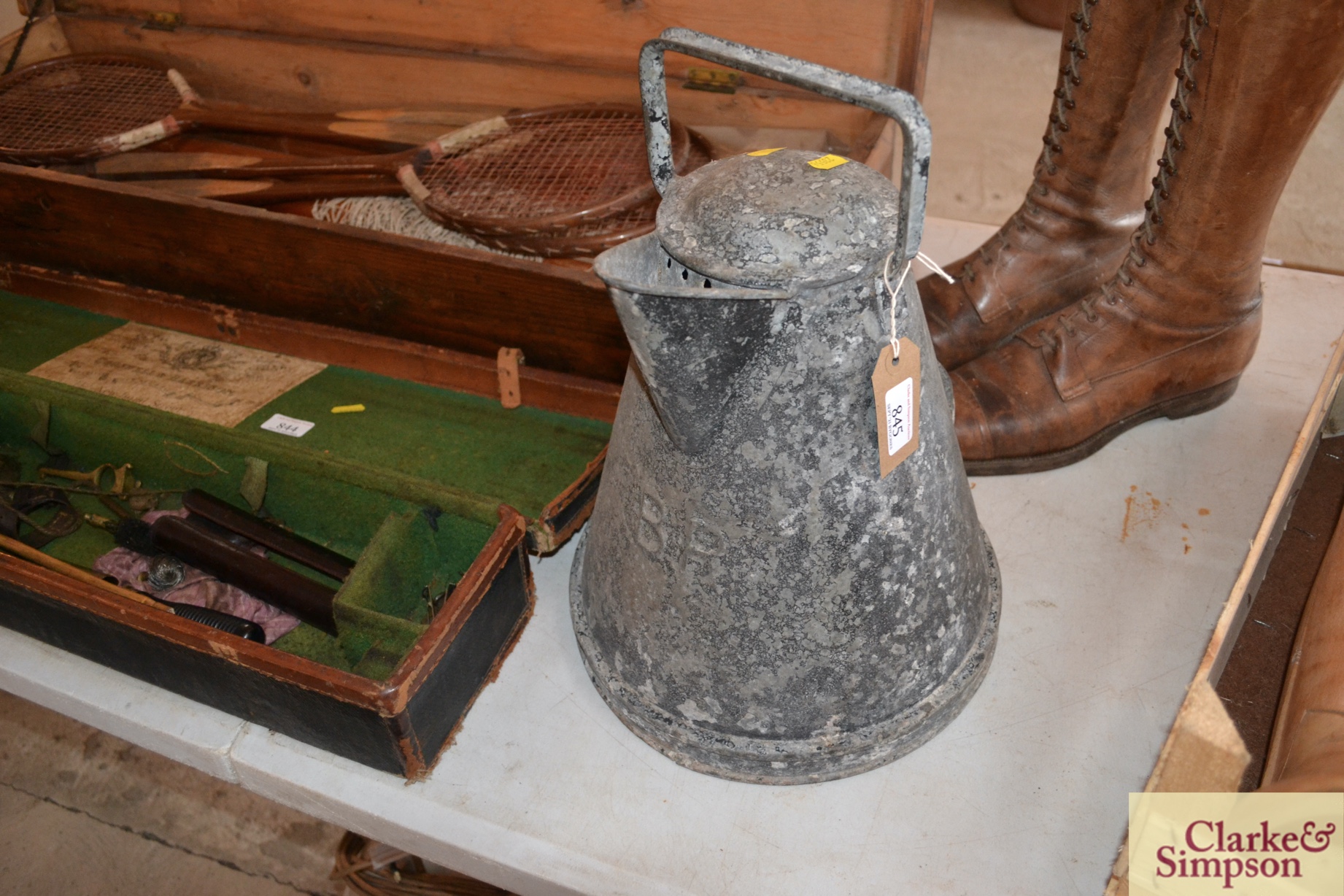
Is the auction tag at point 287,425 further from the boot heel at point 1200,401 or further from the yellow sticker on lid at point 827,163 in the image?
the boot heel at point 1200,401

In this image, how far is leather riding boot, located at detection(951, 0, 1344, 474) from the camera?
3.18ft

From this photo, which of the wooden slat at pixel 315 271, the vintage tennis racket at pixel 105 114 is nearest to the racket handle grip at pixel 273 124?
the vintage tennis racket at pixel 105 114

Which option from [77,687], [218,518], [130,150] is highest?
[130,150]

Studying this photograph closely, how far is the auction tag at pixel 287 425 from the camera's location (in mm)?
1435

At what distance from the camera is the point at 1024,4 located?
12.9 feet

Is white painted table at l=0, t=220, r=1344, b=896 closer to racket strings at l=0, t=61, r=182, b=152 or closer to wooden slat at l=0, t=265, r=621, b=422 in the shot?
wooden slat at l=0, t=265, r=621, b=422

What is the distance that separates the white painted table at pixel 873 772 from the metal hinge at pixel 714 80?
2.73ft

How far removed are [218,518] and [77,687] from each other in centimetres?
24

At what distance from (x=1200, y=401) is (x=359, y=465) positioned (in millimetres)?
1088

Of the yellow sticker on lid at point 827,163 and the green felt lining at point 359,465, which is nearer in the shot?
the yellow sticker on lid at point 827,163

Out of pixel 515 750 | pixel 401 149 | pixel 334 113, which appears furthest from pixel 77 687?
pixel 334 113

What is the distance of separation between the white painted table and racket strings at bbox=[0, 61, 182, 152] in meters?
1.00

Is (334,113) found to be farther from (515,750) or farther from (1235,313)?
(1235,313)

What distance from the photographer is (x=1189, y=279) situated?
119cm
